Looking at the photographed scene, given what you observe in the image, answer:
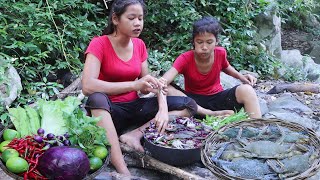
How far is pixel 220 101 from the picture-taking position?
150 inches

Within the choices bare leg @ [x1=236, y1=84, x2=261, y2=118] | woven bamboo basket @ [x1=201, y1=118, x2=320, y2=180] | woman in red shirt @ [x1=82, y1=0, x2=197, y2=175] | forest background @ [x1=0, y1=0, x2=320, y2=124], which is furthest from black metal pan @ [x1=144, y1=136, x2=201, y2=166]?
forest background @ [x1=0, y1=0, x2=320, y2=124]

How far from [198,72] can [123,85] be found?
1019 millimetres

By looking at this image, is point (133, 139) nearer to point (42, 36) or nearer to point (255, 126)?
point (255, 126)

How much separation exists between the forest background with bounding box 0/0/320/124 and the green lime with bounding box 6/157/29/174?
1068 millimetres

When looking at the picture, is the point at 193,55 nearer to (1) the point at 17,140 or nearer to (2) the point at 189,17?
(1) the point at 17,140

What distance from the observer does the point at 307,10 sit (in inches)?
453

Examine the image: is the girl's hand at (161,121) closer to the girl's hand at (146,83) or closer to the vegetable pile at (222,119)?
the girl's hand at (146,83)

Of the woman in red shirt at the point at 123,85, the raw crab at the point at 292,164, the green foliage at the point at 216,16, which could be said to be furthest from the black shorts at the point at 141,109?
the green foliage at the point at 216,16

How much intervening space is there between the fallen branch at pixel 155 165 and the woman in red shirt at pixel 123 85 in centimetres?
5

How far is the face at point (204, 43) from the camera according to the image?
11.8ft

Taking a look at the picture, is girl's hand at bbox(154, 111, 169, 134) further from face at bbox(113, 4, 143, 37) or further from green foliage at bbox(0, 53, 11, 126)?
green foliage at bbox(0, 53, 11, 126)

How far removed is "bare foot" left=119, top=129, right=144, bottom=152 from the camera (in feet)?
10.5

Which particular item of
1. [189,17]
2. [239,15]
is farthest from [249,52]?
[189,17]

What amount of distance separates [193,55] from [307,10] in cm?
876
